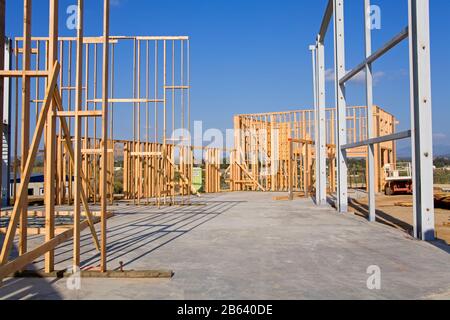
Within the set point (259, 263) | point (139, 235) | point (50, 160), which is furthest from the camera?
point (139, 235)

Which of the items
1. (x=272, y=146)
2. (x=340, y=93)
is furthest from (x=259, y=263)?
(x=272, y=146)

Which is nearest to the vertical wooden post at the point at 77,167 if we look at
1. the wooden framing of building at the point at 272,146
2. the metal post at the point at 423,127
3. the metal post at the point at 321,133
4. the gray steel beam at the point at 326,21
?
the metal post at the point at 423,127

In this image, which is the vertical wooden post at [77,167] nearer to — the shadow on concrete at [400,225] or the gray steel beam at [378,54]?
the shadow on concrete at [400,225]

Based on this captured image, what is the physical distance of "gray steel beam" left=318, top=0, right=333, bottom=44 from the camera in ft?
37.0

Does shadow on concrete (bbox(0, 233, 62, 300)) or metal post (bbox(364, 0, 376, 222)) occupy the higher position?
metal post (bbox(364, 0, 376, 222))

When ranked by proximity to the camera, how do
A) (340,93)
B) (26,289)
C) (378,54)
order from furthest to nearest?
(340,93), (378,54), (26,289)

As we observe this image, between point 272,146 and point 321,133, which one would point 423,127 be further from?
point 272,146

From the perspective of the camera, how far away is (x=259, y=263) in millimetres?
4504

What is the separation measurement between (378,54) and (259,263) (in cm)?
508

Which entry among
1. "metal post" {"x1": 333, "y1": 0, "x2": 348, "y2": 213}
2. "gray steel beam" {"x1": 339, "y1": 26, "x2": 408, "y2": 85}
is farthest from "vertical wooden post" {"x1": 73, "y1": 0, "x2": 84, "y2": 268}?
"metal post" {"x1": 333, "y1": 0, "x2": 348, "y2": 213}

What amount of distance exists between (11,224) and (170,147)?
1646 centimetres

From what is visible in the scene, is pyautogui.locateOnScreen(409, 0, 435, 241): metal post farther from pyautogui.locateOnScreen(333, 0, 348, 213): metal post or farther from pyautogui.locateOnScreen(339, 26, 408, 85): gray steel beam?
pyautogui.locateOnScreen(333, 0, 348, 213): metal post

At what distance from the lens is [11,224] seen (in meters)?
3.30
